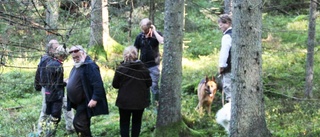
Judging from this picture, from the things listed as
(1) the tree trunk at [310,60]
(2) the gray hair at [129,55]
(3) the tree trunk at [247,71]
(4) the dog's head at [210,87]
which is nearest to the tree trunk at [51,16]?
(2) the gray hair at [129,55]

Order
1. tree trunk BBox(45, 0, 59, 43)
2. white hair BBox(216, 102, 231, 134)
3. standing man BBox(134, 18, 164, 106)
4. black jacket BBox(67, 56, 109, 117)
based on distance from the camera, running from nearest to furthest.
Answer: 1. tree trunk BBox(45, 0, 59, 43)
2. black jacket BBox(67, 56, 109, 117)
3. white hair BBox(216, 102, 231, 134)
4. standing man BBox(134, 18, 164, 106)

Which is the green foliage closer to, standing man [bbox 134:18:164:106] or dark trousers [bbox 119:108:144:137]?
standing man [bbox 134:18:164:106]

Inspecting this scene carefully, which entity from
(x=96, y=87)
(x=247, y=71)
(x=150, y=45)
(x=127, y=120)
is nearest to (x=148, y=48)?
(x=150, y=45)

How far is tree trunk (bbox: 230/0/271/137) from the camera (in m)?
4.75

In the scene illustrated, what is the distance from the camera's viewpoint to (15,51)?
12.0 ft

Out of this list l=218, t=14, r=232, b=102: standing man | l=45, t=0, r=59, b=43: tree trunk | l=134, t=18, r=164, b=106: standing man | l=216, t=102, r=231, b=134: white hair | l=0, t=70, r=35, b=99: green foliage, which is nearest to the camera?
l=45, t=0, r=59, b=43: tree trunk

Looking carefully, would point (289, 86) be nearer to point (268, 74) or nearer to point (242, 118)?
point (268, 74)

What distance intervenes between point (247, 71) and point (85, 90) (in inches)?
99.9

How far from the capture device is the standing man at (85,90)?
6.09m

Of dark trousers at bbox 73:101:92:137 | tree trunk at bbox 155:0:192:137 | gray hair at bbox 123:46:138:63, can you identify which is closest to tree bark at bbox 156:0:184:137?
tree trunk at bbox 155:0:192:137

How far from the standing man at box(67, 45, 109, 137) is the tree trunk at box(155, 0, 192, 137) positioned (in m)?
0.92

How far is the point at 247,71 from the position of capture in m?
4.84

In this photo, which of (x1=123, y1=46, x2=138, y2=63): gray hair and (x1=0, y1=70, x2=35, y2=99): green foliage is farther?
(x1=0, y1=70, x2=35, y2=99): green foliage

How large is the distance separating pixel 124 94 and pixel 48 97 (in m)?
1.45
